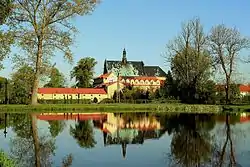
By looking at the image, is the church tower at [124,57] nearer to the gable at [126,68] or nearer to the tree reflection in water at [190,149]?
the gable at [126,68]

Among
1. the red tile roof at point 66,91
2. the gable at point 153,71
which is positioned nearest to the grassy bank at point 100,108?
the red tile roof at point 66,91

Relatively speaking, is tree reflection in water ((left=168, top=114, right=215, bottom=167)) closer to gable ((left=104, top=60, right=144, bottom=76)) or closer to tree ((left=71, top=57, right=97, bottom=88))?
tree ((left=71, top=57, right=97, bottom=88))

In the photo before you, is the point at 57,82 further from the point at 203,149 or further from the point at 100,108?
the point at 203,149

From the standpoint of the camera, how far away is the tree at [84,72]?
99.0 m

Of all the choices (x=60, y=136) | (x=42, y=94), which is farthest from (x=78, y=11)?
(x=42, y=94)

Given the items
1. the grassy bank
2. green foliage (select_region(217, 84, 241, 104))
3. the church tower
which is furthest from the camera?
the church tower

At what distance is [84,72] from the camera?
326 feet

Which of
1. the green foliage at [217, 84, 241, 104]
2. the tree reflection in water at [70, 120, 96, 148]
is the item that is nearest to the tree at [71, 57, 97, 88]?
the green foliage at [217, 84, 241, 104]

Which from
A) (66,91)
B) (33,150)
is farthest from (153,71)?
(33,150)

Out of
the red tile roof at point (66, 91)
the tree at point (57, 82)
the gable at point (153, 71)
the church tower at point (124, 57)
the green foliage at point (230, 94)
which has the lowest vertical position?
the green foliage at point (230, 94)

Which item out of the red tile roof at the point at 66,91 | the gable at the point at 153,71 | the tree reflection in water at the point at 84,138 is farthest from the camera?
the gable at the point at 153,71

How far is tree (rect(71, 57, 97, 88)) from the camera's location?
9900cm

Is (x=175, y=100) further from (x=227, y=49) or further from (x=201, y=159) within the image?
(x=201, y=159)

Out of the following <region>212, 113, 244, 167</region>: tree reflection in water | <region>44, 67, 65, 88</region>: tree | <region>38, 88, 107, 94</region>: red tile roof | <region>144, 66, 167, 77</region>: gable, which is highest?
<region>144, 66, 167, 77</region>: gable
